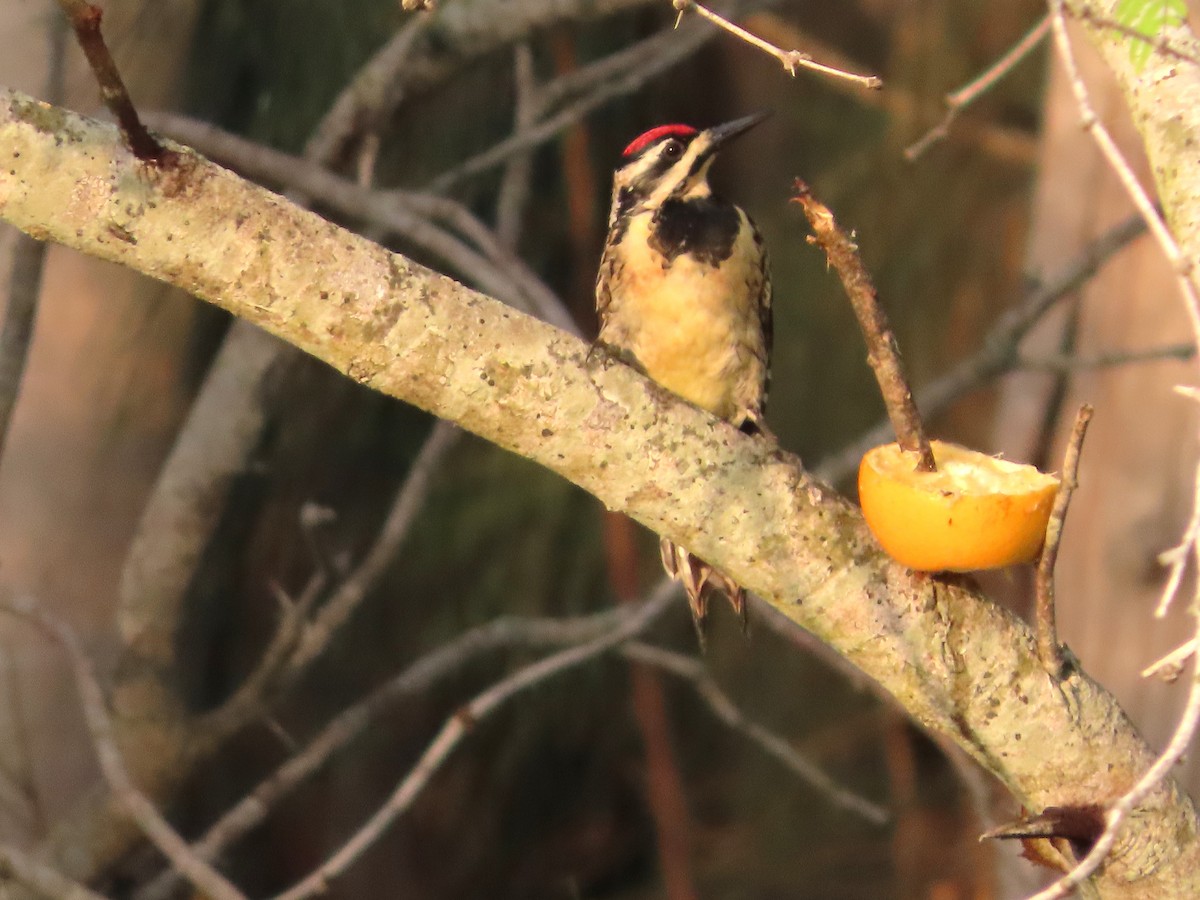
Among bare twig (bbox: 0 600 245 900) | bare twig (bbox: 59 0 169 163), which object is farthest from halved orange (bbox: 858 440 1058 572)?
bare twig (bbox: 0 600 245 900)

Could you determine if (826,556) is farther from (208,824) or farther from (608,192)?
(608,192)

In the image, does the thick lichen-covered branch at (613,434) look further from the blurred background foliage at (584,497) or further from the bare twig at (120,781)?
the blurred background foliage at (584,497)

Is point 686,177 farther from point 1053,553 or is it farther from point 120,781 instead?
point 120,781

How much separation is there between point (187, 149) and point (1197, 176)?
991 mm

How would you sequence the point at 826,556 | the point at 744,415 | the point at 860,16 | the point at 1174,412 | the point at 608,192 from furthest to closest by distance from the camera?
1. the point at 860,16
2. the point at 608,192
3. the point at 1174,412
4. the point at 744,415
5. the point at 826,556

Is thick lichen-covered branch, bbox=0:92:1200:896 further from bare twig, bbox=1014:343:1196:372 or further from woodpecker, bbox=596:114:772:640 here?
bare twig, bbox=1014:343:1196:372

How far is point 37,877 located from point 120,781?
191 mm

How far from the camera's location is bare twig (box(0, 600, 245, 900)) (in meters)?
1.87

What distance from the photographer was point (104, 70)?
3.33ft

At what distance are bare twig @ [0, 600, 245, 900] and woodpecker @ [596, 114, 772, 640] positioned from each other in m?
0.84

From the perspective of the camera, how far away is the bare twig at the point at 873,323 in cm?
107

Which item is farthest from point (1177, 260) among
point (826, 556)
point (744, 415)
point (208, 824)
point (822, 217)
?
point (208, 824)

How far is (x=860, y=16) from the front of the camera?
12.9 ft

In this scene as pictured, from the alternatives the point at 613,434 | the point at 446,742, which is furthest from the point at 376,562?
the point at 613,434
